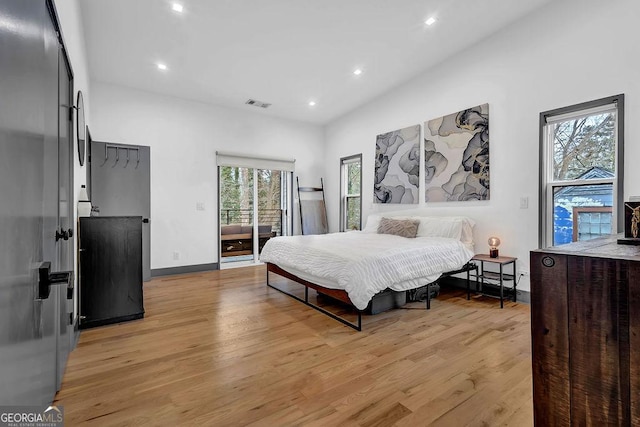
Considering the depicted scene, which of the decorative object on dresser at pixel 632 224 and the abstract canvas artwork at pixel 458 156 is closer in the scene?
the decorative object on dresser at pixel 632 224

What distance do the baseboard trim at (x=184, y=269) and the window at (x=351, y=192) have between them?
268 cm

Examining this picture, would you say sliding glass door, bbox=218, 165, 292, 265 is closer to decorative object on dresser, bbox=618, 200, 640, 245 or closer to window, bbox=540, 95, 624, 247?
window, bbox=540, 95, 624, 247

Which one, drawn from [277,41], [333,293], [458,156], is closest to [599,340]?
[333,293]

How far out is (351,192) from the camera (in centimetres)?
625

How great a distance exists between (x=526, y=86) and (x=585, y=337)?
3.50m

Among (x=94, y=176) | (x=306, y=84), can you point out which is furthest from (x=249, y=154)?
(x=94, y=176)

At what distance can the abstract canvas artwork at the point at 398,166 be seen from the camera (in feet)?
15.5

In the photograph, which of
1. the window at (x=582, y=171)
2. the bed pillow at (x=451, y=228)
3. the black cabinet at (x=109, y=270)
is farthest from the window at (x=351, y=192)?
the black cabinet at (x=109, y=270)

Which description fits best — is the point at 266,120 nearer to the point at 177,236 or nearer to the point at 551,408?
the point at 177,236

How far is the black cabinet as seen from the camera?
274cm

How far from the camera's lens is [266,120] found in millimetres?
6078

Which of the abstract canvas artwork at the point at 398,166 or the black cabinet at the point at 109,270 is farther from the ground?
the abstract canvas artwork at the point at 398,166

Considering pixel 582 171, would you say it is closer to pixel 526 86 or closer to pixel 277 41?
pixel 526 86

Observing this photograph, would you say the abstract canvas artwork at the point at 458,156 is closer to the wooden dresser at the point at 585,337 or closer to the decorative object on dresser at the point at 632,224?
the decorative object on dresser at the point at 632,224
